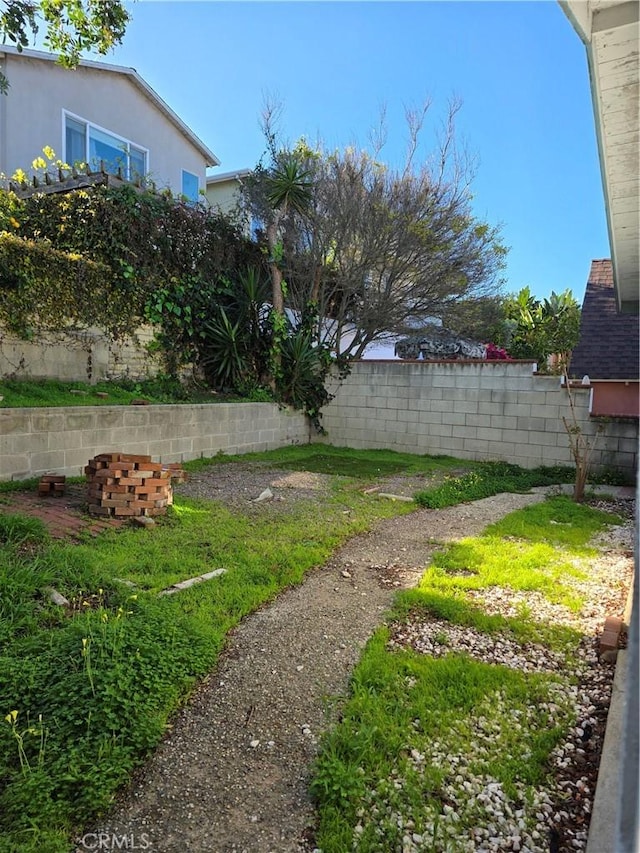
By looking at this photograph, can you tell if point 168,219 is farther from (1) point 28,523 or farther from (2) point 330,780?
(2) point 330,780

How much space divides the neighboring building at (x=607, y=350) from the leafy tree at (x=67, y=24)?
892cm

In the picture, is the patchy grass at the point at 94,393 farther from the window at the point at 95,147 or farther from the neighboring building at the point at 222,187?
the neighboring building at the point at 222,187

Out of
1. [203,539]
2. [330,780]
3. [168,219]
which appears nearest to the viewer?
[330,780]

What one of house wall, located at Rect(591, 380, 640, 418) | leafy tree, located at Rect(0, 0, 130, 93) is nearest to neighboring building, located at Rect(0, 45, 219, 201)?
leafy tree, located at Rect(0, 0, 130, 93)

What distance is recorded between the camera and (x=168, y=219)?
8039 mm

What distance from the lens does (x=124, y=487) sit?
4297mm

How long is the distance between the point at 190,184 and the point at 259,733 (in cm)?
1408

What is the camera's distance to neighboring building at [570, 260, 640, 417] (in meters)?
9.17

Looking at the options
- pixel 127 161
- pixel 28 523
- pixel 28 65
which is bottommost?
pixel 28 523

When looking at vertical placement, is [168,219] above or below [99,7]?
below

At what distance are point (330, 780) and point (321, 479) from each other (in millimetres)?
5015

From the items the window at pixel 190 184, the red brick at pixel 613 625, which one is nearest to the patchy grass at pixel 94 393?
the red brick at pixel 613 625

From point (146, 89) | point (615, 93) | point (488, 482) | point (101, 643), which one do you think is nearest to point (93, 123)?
point (146, 89)

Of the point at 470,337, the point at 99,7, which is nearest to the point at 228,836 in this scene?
the point at 99,7
